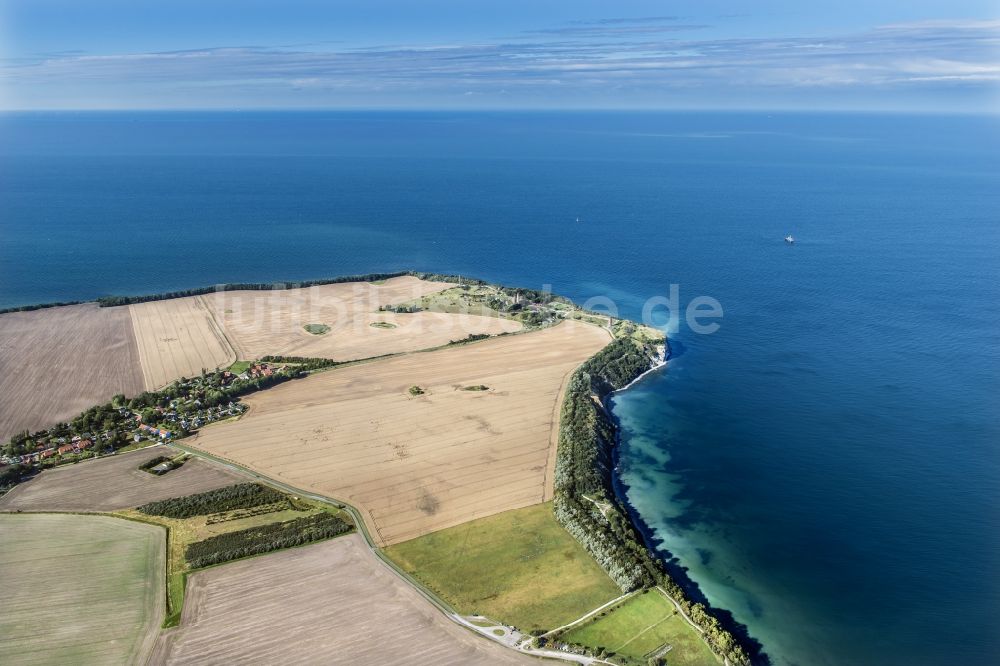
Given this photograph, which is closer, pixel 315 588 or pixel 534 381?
pixel 315 588

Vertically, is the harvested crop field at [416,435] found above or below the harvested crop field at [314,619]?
above

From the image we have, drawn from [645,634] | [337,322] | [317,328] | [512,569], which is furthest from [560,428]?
[337,322]

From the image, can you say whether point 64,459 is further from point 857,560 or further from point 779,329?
point 779,329

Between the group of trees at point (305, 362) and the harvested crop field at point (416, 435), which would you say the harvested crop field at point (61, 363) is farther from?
the harvested crop field at point (416, 435)

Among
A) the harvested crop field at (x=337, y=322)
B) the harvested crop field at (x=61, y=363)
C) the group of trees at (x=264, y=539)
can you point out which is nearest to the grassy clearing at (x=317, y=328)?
the harvested crop field at (x=337, y=322)

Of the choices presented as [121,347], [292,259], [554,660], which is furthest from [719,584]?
[292,259]

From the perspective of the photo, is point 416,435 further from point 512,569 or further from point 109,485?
point 109,485
